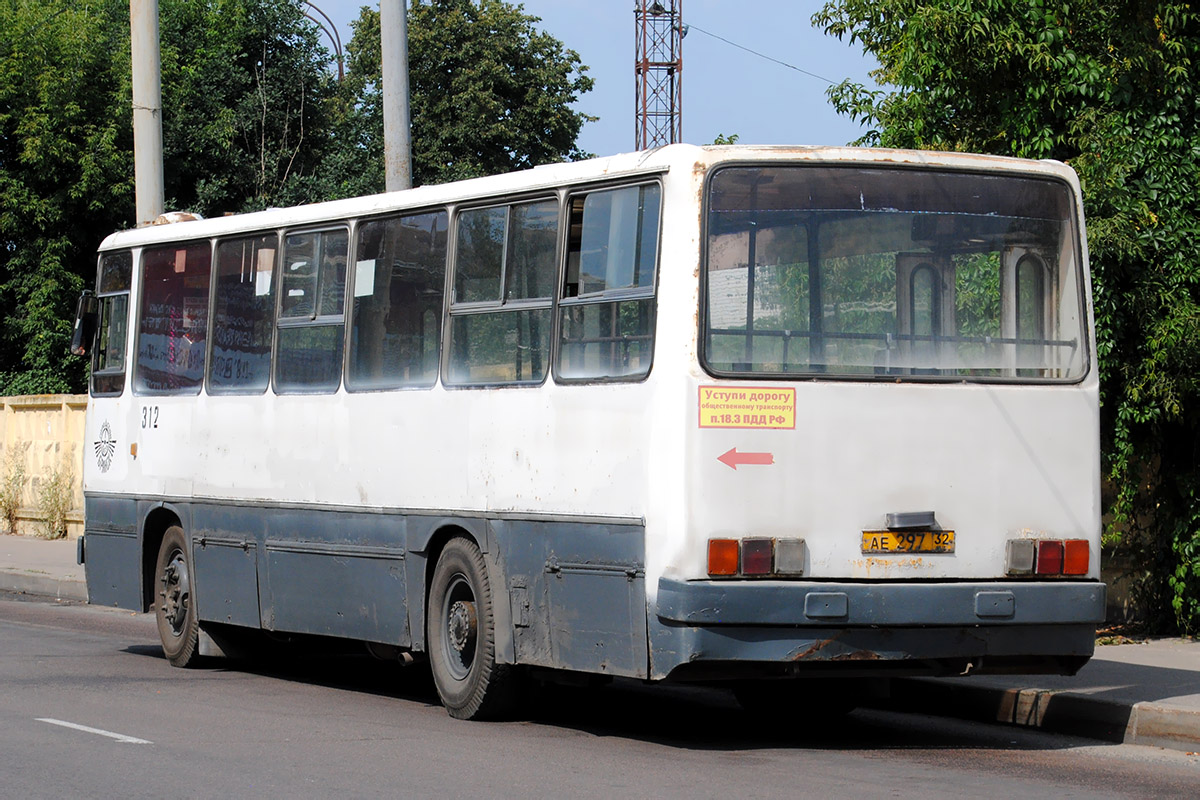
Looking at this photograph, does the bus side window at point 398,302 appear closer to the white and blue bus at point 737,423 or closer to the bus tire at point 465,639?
the white and blue bus at point 737,423

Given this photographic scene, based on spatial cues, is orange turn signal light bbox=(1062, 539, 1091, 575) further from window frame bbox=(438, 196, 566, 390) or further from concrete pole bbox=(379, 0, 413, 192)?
concrete pole bbox=(379, 0, 413, 192)

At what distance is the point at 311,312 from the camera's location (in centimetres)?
1183

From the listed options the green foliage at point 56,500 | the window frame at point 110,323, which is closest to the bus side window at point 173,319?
the window frame at point 110,323

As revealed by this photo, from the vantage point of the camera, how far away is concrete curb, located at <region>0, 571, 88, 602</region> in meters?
19.8

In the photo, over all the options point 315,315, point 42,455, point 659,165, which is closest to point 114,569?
point 315,315

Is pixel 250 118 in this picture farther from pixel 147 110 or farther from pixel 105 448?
pixel 105 448

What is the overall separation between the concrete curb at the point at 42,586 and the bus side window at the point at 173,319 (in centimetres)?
630

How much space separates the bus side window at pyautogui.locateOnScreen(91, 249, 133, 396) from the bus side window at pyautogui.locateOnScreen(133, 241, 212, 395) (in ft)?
0.95

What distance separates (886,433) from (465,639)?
2803 millimetres

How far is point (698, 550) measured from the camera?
8.44m

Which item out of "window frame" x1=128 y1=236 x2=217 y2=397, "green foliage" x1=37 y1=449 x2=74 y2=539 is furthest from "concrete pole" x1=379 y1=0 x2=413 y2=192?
"green foliage" x1=37 y1=449 x2=74 y2=539

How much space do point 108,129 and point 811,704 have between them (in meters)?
27.9

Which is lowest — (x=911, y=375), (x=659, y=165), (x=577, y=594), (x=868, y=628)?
(x=868, y=628)

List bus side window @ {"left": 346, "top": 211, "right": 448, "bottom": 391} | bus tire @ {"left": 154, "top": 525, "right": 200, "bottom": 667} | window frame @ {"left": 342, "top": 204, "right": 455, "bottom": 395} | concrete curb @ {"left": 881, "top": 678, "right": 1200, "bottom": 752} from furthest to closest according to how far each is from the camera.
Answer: bus tire @ {"left": 154, "top": 525, "right": 200, "bottom": 667}
bus side window @ {"left": 346, "top": 211, "right": 448, "bottom": 391}
window frame @ {"left": 342, "top": 204, "right": 455, "bottom": 395}
concrete curb @ {"left": 881, "top": 678, "right": 1200, "bottom": 752}
